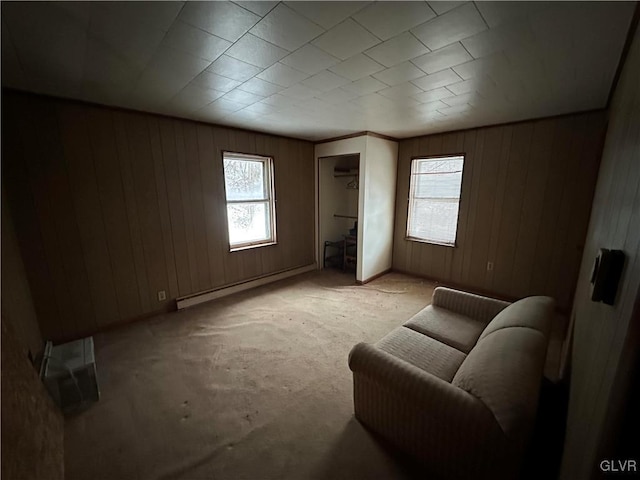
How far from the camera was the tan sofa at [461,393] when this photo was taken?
3.35 ft

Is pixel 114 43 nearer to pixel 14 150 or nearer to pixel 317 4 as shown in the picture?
pixel 317 4

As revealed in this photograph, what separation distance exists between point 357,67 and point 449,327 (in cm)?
203

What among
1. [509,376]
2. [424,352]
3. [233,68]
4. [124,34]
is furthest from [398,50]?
[424,352]

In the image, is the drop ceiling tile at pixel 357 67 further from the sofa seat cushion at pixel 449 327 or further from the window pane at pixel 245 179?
the window pane at pixel 245 179

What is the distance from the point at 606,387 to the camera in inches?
22.7

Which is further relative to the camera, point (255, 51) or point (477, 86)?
point (477, 86)

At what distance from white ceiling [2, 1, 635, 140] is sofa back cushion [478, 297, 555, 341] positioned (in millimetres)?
1555

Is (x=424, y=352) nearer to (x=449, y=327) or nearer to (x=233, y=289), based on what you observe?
(x=449, y=327)

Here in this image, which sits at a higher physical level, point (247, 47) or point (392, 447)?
point (247, 47)

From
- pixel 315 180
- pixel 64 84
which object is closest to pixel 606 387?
pixel 64 84

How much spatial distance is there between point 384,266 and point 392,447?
3.12 m

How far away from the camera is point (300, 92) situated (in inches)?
84.9

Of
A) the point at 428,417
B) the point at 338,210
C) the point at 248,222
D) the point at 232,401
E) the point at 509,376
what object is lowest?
the point at 232,401

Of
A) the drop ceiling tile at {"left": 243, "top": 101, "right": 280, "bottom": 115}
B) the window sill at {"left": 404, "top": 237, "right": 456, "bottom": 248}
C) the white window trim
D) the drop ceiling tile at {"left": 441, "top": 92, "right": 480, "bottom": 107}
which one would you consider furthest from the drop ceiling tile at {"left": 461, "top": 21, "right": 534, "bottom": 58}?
the window sill at {"left": 404, "top": 237, "right": 456, "bottom": 248}
